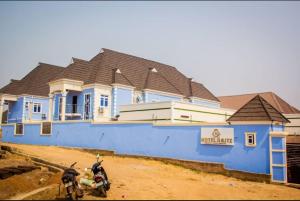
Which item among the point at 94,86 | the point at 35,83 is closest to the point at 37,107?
the point at 35,83

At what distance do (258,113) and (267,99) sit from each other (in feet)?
122

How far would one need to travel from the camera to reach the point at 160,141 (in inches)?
813

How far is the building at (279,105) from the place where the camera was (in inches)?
1251

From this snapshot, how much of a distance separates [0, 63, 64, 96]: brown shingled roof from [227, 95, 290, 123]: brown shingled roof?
100 ft

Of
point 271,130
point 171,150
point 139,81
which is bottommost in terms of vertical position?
point 171,150

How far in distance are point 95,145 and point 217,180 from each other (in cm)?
1195

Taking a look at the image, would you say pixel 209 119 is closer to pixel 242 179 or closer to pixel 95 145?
pixel 95 145

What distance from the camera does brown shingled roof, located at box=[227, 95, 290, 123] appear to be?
16.4 m

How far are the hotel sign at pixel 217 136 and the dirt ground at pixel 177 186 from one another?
194 cm

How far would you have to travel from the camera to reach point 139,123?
2191cm

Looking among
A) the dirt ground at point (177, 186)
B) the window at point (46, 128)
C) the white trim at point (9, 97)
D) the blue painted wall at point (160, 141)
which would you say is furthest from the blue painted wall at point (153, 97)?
the white trim at point (9, 97)

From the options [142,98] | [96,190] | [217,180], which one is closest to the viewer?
[96,190]

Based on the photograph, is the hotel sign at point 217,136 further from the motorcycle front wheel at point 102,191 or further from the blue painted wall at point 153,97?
the blue painted wall at point 153,97

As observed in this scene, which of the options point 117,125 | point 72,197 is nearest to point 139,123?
point 117,125
